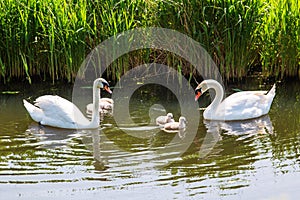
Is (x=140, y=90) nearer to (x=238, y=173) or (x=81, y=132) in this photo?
(x=81, y=132)

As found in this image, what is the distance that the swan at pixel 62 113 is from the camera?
33.1 feet

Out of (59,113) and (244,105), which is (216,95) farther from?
(59,113)

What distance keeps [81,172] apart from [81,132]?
1.84 meters

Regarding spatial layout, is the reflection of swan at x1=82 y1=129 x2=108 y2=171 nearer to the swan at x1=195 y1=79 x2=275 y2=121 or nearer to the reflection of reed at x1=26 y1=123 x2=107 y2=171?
the reflection of reed at x1=26 y1=123 x2=107 y2=171

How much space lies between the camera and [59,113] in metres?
10.2

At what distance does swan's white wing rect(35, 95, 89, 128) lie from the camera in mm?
10109

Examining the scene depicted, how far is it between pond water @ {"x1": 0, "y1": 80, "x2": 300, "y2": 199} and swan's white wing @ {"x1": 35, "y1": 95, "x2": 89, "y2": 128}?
0.12m

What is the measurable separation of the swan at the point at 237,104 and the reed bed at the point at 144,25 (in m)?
1.05

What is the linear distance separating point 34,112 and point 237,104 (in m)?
2.78

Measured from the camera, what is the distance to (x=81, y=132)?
32.7ft

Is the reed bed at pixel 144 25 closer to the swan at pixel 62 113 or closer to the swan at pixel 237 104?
the swan at pixel 237 104

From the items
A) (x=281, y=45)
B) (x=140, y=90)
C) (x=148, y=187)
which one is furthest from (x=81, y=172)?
(x=281, y=45)

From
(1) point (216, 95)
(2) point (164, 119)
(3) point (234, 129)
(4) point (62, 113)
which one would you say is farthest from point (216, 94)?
(4) point (62, 113)

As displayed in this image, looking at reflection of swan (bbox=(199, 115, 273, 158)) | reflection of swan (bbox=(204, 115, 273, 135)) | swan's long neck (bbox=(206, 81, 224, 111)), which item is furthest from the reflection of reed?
swan's long neck (bbox=(206, 81, 224, 111))
